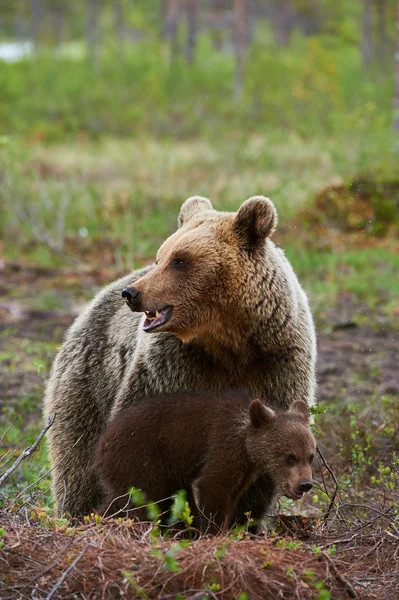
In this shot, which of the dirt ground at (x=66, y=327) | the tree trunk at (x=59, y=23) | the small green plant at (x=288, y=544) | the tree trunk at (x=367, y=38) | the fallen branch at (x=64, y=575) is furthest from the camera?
the tree trunk at (x=59, y=23)

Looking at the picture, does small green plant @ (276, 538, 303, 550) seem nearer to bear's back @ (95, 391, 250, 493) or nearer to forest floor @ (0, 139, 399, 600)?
forest floor @ (0, 139, 399, 600)

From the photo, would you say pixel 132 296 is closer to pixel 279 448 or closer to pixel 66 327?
pixel 279 448

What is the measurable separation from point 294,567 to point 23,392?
554 centimetres

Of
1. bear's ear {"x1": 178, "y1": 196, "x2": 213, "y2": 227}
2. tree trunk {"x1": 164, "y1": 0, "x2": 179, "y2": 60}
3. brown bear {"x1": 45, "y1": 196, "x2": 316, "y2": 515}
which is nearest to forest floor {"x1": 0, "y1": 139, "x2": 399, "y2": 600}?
brown bear {"x1": 45, "y1": 196, "x2": 316, "y2": 515}

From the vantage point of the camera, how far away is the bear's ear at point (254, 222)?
18.2ft

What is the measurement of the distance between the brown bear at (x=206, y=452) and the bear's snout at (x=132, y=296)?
55 cm

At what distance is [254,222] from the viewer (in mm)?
5574

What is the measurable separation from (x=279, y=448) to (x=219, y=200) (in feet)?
40.1

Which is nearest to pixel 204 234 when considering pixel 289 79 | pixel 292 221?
pixel 292 221

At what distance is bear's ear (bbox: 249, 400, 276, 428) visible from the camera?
5012 mm

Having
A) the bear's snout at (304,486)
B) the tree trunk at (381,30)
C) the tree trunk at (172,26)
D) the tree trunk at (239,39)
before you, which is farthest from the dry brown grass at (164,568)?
the tree trunk at (381,30)

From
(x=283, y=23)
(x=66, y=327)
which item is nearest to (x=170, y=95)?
(x=66, y=327)

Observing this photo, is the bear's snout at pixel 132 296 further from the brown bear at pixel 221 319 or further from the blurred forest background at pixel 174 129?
the blurred forest background at pixel 174 129

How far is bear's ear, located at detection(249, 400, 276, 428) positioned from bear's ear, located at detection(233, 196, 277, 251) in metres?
1.01
